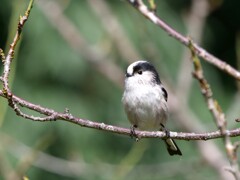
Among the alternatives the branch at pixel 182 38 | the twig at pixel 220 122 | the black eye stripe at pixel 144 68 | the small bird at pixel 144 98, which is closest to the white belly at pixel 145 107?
the small bird at pixel 144 98

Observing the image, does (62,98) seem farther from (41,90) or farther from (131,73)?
(131,73)

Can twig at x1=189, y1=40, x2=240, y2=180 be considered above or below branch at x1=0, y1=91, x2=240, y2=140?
below

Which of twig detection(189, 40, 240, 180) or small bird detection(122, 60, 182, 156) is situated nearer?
twig detection(189, 40, 240, 180)

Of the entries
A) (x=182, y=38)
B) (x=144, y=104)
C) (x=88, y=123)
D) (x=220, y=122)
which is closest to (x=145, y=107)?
(x=144, y=104)

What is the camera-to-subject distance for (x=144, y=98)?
346 cm

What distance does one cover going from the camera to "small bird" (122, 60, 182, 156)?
3.47m

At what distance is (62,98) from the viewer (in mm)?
6121

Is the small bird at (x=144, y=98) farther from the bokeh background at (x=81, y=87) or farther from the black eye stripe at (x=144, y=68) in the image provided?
the bokeh background at (x=81, y=87)

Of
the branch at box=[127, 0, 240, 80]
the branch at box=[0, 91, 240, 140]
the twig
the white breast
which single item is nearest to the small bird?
the white breast

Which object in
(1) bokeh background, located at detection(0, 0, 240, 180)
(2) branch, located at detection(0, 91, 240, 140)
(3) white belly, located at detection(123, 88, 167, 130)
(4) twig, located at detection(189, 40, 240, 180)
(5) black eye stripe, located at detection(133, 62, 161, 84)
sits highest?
(1) bokeh background, located at detection(0, 0, 240, 180)

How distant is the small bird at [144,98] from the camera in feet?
11.4

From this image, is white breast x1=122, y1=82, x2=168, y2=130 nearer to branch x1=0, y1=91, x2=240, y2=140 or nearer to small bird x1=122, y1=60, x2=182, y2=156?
small bird x1=122, y1=60, x2=182, y2=156

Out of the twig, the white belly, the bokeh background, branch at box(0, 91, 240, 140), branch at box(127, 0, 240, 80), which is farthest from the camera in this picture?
the bokeh background

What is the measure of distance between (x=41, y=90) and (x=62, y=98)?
25 centimetres
